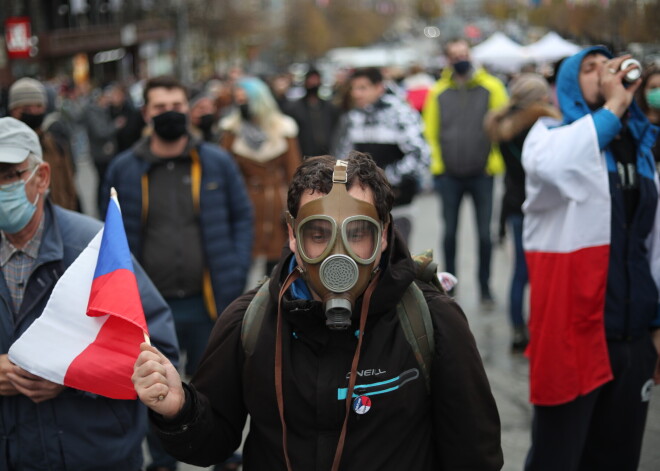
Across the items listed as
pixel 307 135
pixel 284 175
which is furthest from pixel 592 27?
pixel 307 135

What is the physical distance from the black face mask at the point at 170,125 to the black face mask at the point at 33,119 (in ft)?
3.27

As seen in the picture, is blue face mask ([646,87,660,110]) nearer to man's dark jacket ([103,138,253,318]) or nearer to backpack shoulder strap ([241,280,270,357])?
man's dark jacket ([103,138,253,318])

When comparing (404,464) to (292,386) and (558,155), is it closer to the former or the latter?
(292,386)

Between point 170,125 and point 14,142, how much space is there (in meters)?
1.63

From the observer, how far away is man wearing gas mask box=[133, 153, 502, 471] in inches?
83.4

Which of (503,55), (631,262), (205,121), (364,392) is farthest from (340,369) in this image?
(503,55)

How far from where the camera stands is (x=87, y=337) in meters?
2.68

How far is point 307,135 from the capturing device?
998 centimetres

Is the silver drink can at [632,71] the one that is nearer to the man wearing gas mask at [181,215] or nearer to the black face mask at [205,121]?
the man wearing gas mask at [181,215]

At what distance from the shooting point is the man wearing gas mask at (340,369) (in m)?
2.12

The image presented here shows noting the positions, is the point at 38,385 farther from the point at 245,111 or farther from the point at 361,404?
the point at 245,111

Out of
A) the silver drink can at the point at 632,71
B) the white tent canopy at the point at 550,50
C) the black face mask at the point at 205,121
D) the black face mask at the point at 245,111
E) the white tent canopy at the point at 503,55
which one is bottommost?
the white tent canopy at the point at 503,55

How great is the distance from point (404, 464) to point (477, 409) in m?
0.25

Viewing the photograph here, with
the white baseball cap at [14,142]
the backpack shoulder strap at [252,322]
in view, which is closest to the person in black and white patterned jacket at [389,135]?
the white baseball cap at [14,142]
